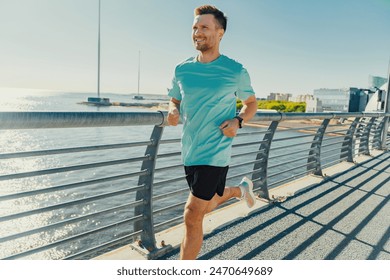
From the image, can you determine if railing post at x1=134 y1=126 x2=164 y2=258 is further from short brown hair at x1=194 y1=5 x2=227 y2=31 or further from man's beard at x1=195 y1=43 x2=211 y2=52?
short brown hair at x1=194 y1=5 x2=227 y2=31

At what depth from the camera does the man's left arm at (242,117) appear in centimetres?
184

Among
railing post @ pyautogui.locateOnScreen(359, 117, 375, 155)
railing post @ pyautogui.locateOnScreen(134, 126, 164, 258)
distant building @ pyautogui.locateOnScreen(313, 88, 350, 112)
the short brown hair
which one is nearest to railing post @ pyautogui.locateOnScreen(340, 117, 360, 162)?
railing post @ pyautogui.locateOnScreen(359, 117, 375, 155)

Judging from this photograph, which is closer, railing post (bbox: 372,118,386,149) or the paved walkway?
the paved walkway

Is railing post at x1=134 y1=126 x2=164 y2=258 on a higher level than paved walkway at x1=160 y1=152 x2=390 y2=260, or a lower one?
higher

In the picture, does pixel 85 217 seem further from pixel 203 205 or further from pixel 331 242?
pixel 331 242

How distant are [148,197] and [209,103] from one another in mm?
1231

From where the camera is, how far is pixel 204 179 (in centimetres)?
193

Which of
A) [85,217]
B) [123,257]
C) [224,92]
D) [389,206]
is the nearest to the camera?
[224,92]

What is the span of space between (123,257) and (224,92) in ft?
5.41

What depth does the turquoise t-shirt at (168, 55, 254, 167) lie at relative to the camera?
187cm

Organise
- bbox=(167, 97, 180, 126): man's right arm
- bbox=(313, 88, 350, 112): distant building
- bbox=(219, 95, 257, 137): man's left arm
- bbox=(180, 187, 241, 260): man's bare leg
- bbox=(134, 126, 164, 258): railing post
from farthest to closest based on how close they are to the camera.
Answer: bbox=(313, 88, 350, 112): distant building → bbox=(134, 126, 164, 258): railing post → bbox=(167, 97, 180, 126): man's right arm → bbox=(180, 187, 241, 260): man's bare leg → bbox=(219, 95, 257, 137): man's left arm

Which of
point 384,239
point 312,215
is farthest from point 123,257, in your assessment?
point 384,239

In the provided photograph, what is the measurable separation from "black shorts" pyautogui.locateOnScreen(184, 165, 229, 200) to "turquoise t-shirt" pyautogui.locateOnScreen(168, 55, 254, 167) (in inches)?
1.5
